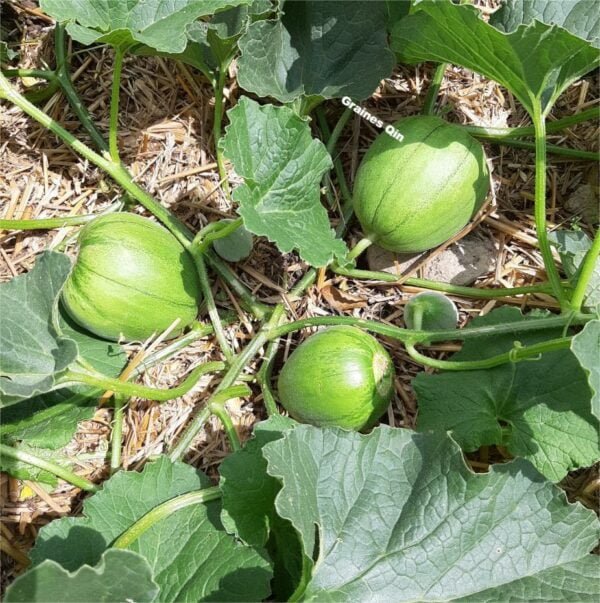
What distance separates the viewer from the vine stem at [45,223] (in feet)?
7.80

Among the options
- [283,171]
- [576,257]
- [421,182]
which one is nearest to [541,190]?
[576,257]

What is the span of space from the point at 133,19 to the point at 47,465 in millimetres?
1431

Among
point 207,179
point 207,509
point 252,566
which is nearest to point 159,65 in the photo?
point 207,179

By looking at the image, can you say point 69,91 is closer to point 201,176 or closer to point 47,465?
point 201,176

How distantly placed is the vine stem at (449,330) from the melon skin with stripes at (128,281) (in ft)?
1.37

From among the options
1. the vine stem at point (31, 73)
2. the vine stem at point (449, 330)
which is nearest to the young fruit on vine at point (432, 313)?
the vine stem at point (449, 330)

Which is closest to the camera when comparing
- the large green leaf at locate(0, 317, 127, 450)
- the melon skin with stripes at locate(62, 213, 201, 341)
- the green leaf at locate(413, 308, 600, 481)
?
the green leaf at locate(413, 308, 600, 481)

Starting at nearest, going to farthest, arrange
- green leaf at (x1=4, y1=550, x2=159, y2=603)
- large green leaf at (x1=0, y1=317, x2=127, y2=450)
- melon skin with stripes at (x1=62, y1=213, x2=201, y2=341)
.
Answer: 1. green leaf at (x1=4, y1=550, x2=159, y2=603)
2. melon skin with stripes at (x1=62, y1=213, x2=201, y2=341)
3. large green leaf at (x1=0, y1=317, x2=127, y2=450)

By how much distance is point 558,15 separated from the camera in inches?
82.5

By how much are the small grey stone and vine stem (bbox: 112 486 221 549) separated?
3.52 feet

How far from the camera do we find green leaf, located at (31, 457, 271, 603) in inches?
74.1

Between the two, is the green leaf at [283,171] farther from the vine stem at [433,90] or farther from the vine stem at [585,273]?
the vine stem at [585,273]

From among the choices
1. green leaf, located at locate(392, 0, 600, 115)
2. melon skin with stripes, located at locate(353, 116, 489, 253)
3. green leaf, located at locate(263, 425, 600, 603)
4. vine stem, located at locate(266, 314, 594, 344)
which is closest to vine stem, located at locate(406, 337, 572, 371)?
vine stem, located at locate(266, 314, 594, 344)

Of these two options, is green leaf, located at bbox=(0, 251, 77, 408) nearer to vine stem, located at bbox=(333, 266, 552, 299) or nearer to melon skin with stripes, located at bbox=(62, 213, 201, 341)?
melon skin with stripes, located at bbox=(62, 213, 201, 341)
